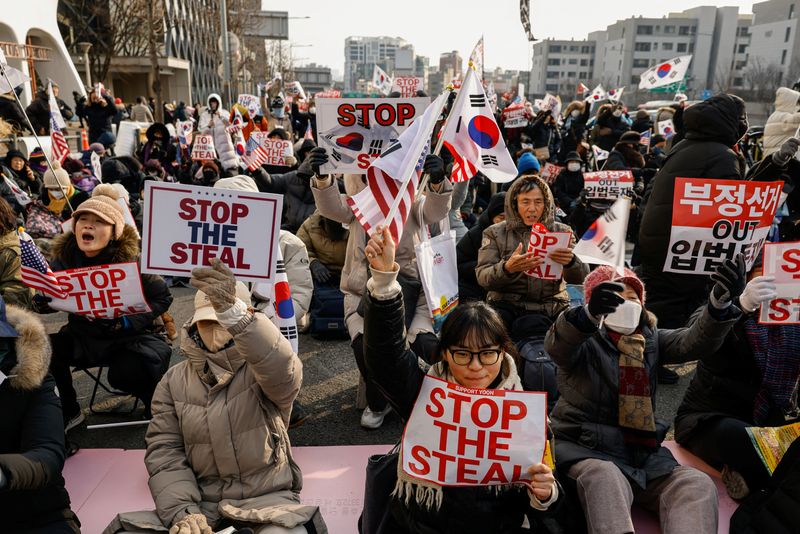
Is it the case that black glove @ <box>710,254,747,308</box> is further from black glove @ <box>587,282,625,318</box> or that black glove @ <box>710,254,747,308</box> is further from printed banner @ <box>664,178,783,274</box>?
printed banner @ <box>664,178,783,274</box>

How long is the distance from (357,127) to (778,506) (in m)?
3.27

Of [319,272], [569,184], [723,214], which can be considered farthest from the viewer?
[569,184]

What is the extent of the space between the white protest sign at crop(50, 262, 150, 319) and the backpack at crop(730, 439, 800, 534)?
3.51 meters

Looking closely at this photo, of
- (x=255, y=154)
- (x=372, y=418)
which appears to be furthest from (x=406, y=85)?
(x=372, y=418)

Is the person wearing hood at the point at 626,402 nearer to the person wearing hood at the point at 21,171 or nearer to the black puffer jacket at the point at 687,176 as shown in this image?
the black puffer jacket at the point at 687,176

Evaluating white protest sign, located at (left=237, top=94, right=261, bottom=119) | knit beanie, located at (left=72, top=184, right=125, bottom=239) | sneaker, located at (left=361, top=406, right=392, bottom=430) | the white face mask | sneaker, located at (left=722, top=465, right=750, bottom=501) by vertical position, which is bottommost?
sneaker, located at (left=361, top=406, right=392, bottom=430)

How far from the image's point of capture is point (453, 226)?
7.49 meters

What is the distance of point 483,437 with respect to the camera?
8.09ft

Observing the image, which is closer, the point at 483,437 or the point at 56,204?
the point at 483,437

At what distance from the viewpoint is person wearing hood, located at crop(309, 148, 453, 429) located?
4336mm

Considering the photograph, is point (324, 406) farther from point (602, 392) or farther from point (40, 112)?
point (40, 112)

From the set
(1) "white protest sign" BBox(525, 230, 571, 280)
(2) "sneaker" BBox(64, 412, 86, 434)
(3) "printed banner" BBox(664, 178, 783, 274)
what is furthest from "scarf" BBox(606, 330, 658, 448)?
(2) "sneaker" BBox(64, 412, 86, 434)

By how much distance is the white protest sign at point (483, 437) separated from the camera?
7.99ft

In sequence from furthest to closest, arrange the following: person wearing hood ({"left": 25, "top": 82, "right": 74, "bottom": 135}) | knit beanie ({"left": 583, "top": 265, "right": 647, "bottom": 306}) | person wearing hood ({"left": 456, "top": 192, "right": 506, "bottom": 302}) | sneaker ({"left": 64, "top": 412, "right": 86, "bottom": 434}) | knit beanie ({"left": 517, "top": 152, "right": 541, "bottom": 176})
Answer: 1. person wearing hood ({"left": 25, "top": 82, "right": 74, "bottom": 135})
2. knit beanie ({"left": 517, "top": 152, "right": 541, "bottom": 176})
3. person wearing hood ({"left": 456, "top": 192, "right": 506, "bottom": 302})
4. sneaker ({"left": 64, "top": 412, "right": 86, "bottom": 434})
5. knit beanie ({"left": 583, "top": 265, "right": 647, "bottom": 306})
